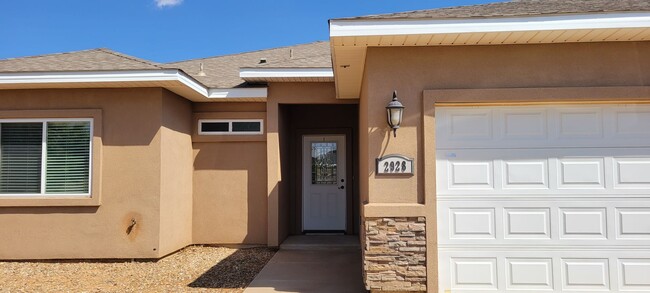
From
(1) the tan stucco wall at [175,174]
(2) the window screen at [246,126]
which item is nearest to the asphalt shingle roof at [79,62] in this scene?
(1) the tan stucco wall at [175,174]

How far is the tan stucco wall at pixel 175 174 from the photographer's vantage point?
833 centimetres

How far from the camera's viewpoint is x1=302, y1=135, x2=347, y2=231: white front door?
10.7 metres

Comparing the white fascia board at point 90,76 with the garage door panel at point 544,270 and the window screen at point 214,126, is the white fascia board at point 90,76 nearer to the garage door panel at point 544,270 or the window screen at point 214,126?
the window screen at point 214,126

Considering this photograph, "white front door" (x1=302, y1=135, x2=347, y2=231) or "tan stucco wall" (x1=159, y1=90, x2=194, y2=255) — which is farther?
"white front door" (x1=302, y1=135, x2=347, y2=231)

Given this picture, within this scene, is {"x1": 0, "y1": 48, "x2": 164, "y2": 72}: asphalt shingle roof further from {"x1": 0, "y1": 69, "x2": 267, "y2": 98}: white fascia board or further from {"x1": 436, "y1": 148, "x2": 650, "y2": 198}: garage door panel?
{"x1": 436, "y1": 148, "x2": 650, "y2": 198}: garage door panel

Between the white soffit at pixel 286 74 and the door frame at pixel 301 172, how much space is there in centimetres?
189

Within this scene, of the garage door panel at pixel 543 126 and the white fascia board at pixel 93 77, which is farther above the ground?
the white fascia board at pixel 93 77

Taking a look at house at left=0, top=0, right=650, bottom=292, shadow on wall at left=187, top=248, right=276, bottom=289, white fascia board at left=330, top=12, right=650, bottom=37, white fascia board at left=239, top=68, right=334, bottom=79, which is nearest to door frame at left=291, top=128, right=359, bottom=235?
shadow on wall at left=187, top=248, right=276, bottom=289

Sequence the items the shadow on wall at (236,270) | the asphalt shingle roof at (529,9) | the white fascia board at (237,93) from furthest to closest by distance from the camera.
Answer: the white fascia board at (237,93) < the shadow on wall at (236,270) < the asphalt shingle roof at (529,9)

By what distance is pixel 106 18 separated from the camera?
17734 mm

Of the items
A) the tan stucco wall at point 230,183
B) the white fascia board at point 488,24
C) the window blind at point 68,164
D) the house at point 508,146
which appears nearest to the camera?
the white fascia board at point 488,24

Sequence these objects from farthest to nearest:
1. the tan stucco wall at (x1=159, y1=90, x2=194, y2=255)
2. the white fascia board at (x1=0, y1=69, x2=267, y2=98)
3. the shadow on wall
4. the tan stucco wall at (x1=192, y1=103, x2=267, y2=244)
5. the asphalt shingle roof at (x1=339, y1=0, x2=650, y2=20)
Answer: the tan stucco wall at (x1=192, y1=103, x2=267, y2=244) < the tan stucco wall at (x1=159, y1=90, x2=194, y2=255) < the white fascia board at (x1=0, y1=69, x2=267, y2=98) < the shadow on wall < the asphalt shingle roof at (x1=339, y1=0, x2=650, y2=20)

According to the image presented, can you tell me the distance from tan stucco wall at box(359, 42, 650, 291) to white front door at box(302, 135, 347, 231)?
527 cm

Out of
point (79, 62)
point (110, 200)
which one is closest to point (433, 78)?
point (110, 200)
